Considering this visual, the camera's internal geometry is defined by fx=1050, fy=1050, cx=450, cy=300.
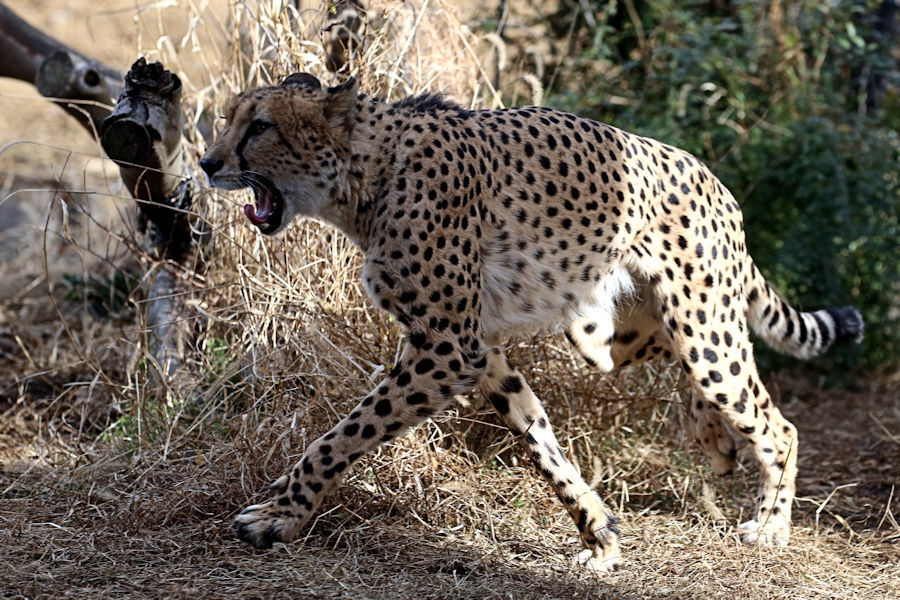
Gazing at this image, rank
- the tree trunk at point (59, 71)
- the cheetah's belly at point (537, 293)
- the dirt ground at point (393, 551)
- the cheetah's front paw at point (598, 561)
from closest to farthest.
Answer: the dirt ground at point (393, 551) < the cheetah's front paw at point (598, 561) < the cheetah's belly at point (537, 293) < the tree trunk at point (59, 71)

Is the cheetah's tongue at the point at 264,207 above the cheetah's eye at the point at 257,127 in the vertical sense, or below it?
below

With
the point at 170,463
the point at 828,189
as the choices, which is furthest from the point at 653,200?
the point at 828,189

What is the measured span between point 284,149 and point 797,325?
221cm

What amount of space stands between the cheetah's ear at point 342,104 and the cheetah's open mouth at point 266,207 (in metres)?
0.29

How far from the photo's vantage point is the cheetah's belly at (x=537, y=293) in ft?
11.7

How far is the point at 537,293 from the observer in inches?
143

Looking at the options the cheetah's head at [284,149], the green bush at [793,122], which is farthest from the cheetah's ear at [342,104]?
the green bush at [793,122]

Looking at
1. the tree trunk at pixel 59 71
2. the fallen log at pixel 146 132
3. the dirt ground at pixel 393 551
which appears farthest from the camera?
the tree trunk at pixel 59 71

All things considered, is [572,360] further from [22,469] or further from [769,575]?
[22,469]

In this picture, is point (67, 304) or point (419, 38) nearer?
point (419, 38)

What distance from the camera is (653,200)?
3.77 meters

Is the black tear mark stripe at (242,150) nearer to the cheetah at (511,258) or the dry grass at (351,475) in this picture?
the cheetah at (511,258)

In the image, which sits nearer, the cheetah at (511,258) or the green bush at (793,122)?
the cheetah at (511,258)

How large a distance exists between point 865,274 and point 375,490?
3.74m
